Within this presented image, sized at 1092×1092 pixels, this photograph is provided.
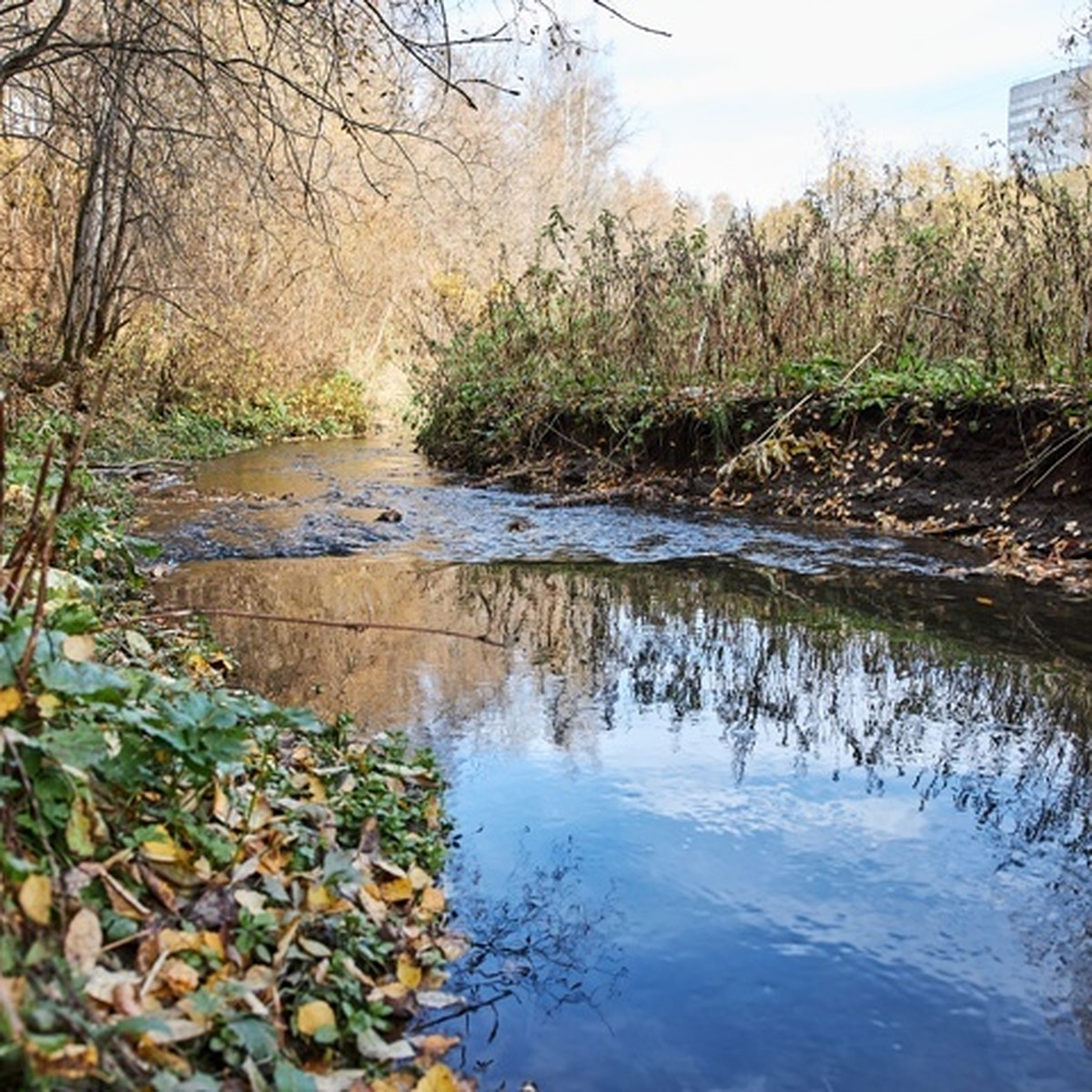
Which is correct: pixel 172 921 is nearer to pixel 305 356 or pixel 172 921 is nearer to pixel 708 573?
pixel 708 573

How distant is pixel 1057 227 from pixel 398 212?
17.3 meters

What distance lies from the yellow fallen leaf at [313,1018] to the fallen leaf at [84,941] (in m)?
0.39

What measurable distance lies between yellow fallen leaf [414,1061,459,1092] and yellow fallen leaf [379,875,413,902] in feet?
2.21

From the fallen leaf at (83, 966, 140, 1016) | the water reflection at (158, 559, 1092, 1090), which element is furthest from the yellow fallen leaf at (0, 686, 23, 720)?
the water reflection at (158, 559, 1092, 1090)

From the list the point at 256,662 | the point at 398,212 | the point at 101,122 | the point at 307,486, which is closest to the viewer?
the point at 256,662

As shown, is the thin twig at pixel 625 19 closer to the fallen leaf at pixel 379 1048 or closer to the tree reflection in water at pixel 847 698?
the tree reflection in water at pixel 847 698

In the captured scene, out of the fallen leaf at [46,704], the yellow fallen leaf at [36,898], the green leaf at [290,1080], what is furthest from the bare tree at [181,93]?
the green leaf at [290,1080]

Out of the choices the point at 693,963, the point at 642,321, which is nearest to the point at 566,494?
the point at 642,321

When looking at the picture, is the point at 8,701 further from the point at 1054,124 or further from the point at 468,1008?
the point at 1054,124

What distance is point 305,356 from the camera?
832 inches

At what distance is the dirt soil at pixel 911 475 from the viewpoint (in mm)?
7484

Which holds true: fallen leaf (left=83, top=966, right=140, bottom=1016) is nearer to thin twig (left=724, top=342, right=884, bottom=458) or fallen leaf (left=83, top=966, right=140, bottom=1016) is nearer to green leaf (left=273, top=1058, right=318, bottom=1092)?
green leaf (left=273, top=1058, right=318, bottom=1092)

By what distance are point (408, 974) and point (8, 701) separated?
3.27 feet

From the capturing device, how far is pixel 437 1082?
204 centimetres
